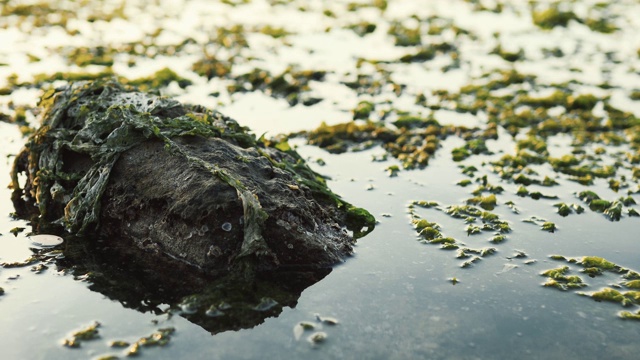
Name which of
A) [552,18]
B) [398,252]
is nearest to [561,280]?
[398,252]

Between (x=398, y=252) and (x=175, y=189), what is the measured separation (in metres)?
1.44

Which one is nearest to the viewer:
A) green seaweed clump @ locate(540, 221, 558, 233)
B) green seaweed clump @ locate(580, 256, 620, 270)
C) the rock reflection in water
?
the rock reflection in water

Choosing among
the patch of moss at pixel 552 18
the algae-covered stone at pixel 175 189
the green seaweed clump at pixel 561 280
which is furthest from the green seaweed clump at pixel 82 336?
the patch of moss at pixel 552 18

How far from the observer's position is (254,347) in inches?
131

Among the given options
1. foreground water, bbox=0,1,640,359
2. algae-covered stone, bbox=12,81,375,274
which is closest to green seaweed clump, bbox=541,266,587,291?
foreground water, bbox=0,1,640,359

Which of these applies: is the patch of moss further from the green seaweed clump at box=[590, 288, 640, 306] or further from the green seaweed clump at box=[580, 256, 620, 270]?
the green seaweed clump at box=[590, 288, 640, 306]

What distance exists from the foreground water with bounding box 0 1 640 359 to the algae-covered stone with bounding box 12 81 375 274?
0.29 metres

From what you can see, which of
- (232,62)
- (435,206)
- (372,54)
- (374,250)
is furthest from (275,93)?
(374,250)

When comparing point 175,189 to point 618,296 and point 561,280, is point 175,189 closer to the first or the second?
point 561,280

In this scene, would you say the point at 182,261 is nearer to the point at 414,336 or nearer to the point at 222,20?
the point at 414,336

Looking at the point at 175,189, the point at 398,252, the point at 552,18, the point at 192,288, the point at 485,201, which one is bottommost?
the point at 552,18

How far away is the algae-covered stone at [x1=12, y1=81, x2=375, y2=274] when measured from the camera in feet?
13.1

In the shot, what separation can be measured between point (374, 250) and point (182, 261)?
47.1 inches

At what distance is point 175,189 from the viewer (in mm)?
4172
